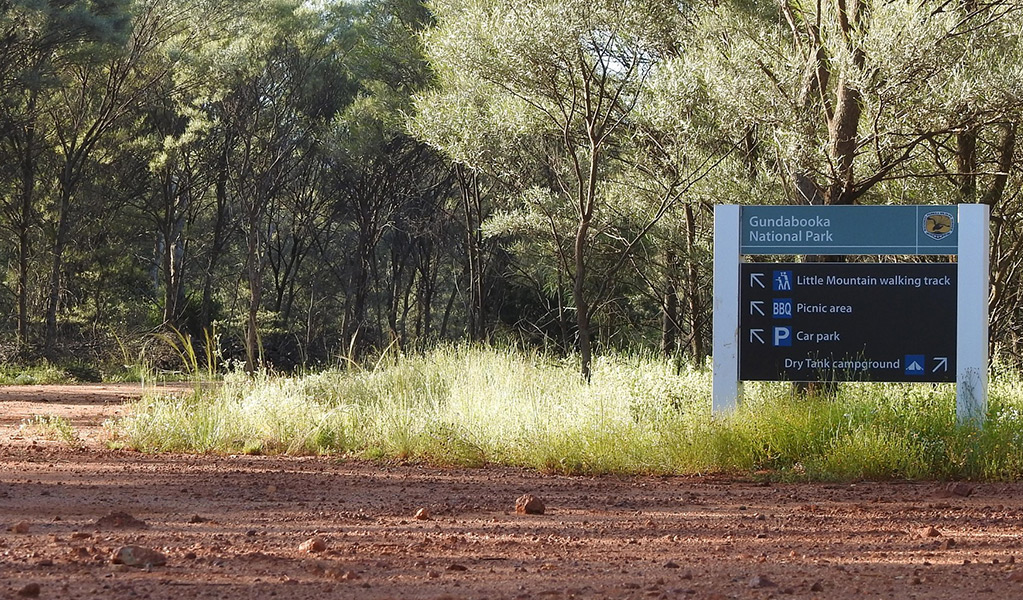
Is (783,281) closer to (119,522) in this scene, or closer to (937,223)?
(937,223)

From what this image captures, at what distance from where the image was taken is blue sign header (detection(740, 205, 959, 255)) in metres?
8.98

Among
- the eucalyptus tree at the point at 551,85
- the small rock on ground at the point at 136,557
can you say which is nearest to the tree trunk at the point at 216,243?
the eucalyptus tree at the point at 551,85

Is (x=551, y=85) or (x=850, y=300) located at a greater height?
(x=551, y=85)

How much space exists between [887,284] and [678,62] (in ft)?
16.1

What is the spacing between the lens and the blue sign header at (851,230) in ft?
29.5

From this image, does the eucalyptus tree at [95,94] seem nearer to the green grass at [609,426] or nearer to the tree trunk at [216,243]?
the tree trunk at [216,243]

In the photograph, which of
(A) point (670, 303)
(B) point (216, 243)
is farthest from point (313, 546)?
(B) point (216, 243)

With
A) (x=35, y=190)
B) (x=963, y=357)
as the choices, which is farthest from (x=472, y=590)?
(x=35, y=190)

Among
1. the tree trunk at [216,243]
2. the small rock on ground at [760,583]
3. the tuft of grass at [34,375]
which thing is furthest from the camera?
the tree trunk at [216,243]

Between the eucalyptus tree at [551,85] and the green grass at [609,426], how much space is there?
211cm

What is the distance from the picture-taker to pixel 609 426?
8852mm

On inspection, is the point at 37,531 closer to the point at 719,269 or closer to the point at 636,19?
the point at 719,269

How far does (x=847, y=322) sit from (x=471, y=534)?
4.58 metres

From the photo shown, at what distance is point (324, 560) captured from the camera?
4.92 meters
